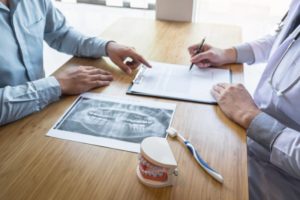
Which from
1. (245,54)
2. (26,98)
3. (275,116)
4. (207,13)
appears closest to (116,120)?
(26,98)

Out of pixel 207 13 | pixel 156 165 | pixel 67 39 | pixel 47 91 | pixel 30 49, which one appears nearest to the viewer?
pixel 156 165

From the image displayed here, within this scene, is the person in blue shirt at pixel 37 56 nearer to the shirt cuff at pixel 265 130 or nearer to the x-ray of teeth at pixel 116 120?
the x-ray of teeth at pixel 116 120

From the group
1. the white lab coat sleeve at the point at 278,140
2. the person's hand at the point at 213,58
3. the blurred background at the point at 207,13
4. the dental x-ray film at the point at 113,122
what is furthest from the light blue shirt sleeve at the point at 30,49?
the blurred background at the point at 207,13

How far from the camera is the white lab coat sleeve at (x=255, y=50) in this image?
3.93 ft

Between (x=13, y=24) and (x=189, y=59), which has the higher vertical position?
(x=13, y=24)

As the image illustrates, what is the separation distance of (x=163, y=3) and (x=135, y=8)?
14.2 inches

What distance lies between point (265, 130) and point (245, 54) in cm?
46

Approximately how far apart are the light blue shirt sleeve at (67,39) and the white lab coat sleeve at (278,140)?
0.61 meters

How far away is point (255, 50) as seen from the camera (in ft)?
3.98

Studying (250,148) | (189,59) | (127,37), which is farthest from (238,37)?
(250,148)

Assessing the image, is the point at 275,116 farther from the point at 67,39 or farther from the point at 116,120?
the point at 67,39

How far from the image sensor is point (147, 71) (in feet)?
3.62

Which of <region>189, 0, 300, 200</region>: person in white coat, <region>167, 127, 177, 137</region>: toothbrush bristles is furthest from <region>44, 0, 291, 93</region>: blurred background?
<region>167, 127, 177, 137</region>: toothbrush bristles

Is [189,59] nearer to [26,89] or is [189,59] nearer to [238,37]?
[238,37]
